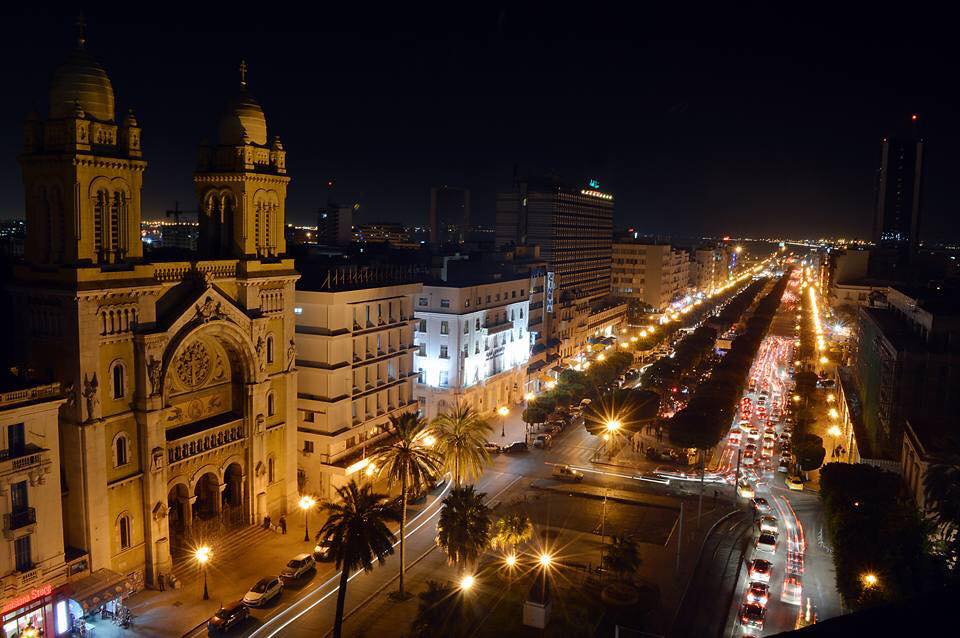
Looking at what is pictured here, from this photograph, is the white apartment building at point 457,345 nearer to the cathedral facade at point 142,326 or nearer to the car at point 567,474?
the car at point 567,474

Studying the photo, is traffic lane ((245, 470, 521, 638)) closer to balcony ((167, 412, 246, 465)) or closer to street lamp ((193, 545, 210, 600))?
street lamp ((193, 545, 210, 600))

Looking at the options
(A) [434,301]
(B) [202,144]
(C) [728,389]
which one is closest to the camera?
(B) [202,144]

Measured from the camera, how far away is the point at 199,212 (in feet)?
197

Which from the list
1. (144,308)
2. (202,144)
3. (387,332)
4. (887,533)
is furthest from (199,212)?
(887,533)

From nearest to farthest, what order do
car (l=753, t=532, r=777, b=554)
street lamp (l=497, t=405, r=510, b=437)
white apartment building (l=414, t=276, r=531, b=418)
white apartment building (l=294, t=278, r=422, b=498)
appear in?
car (l=753, t=532, r=777, b=554) < white apartment building (l=294, t=278, r=422, b=498) < white apartment building (l=414, t=276, r=531, b=418) < street lamp (l=497, t=405, r=510, b=437)

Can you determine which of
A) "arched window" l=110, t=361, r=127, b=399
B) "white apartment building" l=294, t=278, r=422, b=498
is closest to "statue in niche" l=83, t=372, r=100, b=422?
"arched window" l=110, t=361, r=127, b=399

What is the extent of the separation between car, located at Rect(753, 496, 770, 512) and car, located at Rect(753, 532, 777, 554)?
27.7 feet

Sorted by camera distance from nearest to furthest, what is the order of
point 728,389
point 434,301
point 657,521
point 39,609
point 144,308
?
1. point 39,609
2. point 144,308
3. point 657,521
4. point 434,301
5. point 728,389

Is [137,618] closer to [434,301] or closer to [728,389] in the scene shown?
[434,301]

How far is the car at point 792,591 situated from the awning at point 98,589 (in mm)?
45080

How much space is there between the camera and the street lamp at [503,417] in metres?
95.5

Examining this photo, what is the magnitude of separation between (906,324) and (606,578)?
65372 mm

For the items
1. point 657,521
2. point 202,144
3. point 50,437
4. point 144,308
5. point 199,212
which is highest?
point 202,144

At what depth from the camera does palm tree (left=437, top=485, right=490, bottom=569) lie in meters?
49.7
